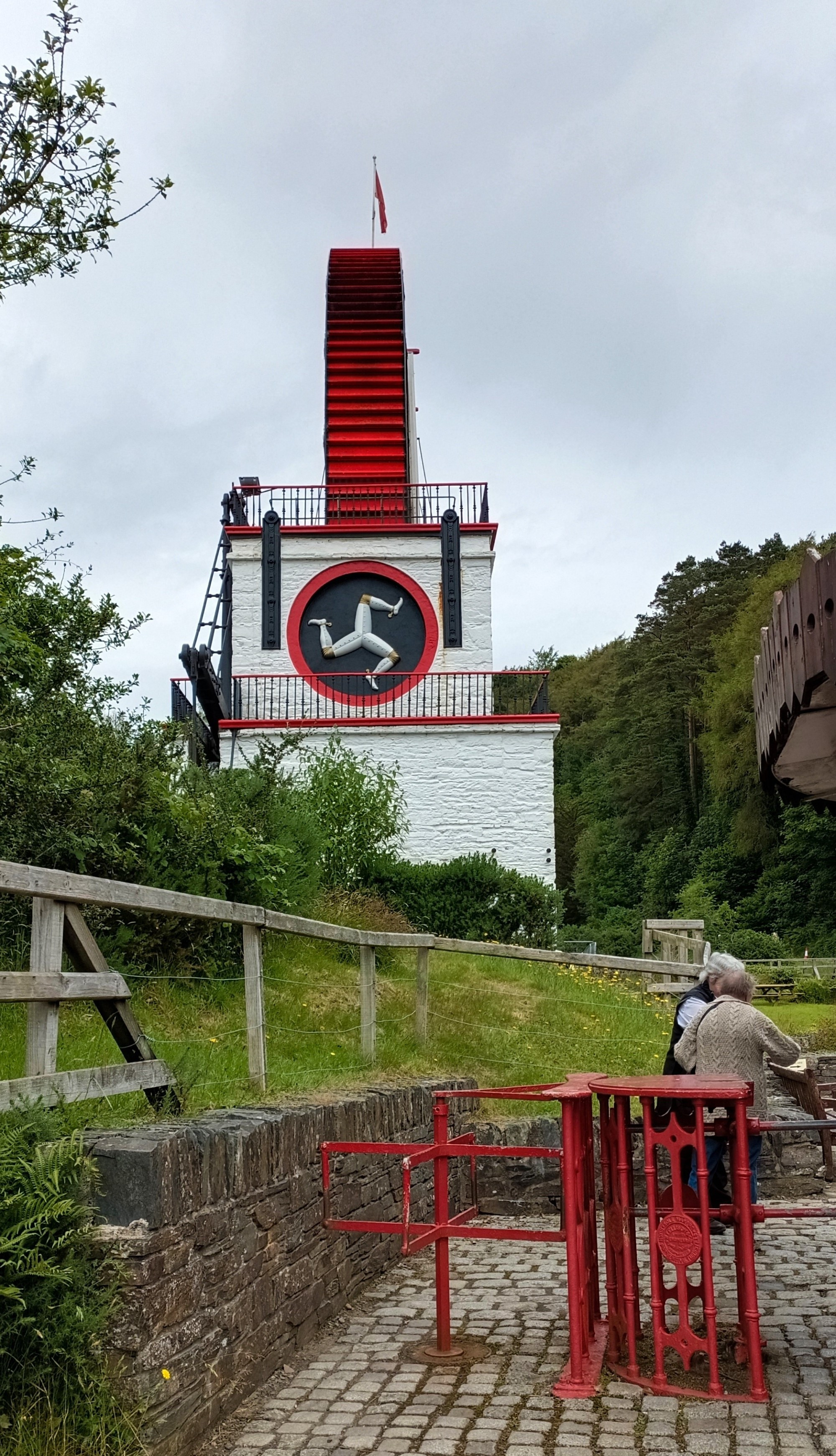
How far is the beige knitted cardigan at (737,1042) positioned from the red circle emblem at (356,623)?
62.5 ft

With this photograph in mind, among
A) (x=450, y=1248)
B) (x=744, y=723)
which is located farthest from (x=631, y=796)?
(x=450, y=1248)

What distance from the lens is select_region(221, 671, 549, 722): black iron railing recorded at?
23.5 meters

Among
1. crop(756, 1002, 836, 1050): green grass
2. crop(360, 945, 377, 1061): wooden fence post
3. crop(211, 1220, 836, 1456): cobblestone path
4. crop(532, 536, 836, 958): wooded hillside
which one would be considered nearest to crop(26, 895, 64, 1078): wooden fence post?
crop(211, 1220, 836, 1456): cobblestone path

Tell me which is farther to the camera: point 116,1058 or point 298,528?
point 298,528

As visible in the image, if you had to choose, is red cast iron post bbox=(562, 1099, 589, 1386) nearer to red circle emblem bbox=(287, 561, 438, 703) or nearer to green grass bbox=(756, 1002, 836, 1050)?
green grass bbox=(756, 1002, 836, 1050)

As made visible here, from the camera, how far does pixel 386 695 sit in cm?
2400

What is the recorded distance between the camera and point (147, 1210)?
3.84 meters

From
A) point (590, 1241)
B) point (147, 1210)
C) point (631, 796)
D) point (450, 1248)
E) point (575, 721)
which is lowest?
point (450, 1248)

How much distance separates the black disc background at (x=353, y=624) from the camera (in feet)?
82.1

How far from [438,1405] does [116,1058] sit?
2341mm

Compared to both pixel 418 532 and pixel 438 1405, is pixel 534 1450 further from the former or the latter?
pixel 418 532

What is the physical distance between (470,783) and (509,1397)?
17.9 m

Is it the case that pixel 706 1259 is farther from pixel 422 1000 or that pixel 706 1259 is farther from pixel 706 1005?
pixel 422 1000

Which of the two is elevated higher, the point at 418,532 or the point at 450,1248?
the point at 418,532
